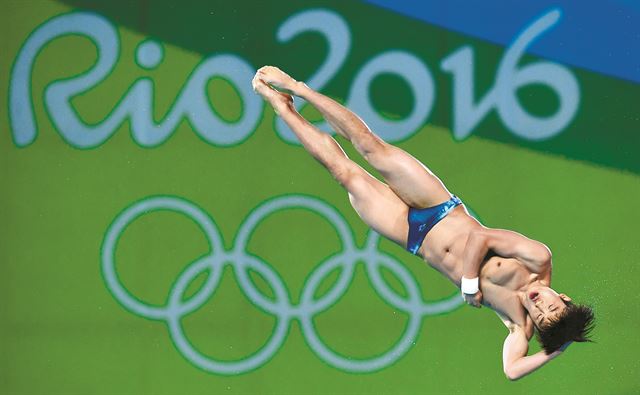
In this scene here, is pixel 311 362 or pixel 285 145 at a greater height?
pixel 285 145

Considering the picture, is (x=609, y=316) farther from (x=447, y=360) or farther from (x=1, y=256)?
(x=1, y=256)

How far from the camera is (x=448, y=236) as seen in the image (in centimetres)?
735

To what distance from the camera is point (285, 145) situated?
9.38 metres

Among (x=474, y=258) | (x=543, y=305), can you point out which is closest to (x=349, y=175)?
(x=474, y=258)

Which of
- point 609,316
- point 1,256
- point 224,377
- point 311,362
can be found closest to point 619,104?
point 609,316

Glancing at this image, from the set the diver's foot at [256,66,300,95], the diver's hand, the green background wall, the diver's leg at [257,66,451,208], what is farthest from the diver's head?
the green background wall

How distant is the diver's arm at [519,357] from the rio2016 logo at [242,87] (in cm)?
259

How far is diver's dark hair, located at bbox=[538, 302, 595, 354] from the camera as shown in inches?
264

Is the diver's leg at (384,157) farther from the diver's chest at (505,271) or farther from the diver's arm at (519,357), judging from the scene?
the diver's arm at (519,357)

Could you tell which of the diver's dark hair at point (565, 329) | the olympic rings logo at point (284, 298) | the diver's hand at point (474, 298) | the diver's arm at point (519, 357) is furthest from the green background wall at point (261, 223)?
the diver's dark hair at point (565, 329)

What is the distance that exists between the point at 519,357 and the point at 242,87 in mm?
3502

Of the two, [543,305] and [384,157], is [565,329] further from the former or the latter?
[384,157]

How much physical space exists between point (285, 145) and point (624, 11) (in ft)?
9.72

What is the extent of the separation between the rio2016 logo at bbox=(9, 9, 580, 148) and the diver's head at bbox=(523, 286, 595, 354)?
2.72 m
